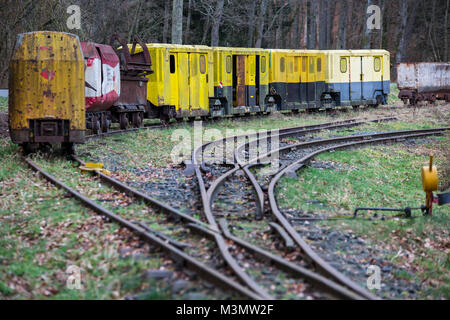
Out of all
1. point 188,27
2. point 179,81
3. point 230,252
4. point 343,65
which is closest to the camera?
point 230,252

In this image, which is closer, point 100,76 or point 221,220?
point 221,220

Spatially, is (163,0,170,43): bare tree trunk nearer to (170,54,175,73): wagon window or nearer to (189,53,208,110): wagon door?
(189,53,208,110): wagon door

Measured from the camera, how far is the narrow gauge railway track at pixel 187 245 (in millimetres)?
5129

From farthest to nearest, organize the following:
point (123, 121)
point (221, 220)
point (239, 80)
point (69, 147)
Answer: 1. point (239, 80)
2. point (123, 121)
3. point (69, 147)
4. point (221, 220)

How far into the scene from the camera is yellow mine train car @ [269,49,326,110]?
82.7 ft

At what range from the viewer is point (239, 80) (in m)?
23.5

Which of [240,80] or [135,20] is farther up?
[135,20]

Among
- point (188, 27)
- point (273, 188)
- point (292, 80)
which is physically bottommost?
point (273, 188)

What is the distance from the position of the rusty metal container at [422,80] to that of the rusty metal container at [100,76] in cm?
2112

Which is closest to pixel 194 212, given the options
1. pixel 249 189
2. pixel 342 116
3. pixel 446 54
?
pixel 249 189

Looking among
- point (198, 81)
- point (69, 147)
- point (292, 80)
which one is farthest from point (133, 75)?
point (292, 80)

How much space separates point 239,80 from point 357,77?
8185 mm

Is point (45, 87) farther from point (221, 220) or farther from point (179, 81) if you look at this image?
point (179, 81)

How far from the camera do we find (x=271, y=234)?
7.12 metres
